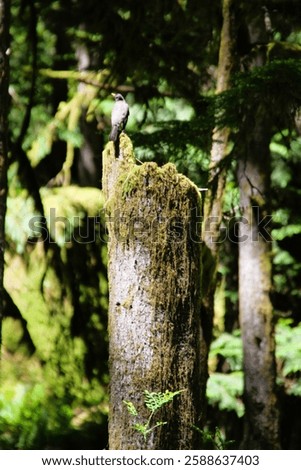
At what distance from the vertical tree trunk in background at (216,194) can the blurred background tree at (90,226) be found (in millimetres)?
558

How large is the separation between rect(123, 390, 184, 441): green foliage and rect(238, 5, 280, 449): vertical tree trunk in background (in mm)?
4657

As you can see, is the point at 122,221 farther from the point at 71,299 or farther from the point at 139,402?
the point at 71,299

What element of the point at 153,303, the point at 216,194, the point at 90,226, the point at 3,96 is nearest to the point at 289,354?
the point at 216,194

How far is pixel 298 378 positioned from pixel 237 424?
5.23ft

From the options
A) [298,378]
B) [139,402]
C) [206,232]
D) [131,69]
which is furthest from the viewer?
[298,378]

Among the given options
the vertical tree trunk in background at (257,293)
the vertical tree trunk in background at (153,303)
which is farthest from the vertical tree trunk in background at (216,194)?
the vertical tree trunk in background at (153,303)

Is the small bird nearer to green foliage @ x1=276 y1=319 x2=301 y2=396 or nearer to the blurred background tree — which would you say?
the blurred background tree

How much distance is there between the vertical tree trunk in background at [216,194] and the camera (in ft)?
21.5

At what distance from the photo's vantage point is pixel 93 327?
10320mm

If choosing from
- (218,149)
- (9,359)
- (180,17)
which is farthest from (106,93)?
(9,359)

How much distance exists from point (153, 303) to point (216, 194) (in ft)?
9.86

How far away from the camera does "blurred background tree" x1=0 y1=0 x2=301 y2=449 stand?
8070mm

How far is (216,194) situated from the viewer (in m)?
6.63

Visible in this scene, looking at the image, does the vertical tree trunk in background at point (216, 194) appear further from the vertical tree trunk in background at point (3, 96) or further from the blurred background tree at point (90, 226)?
the vertical tree trunk in background at point (3, 96)
